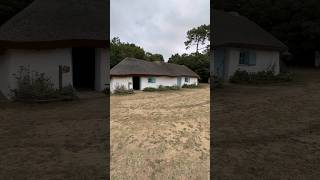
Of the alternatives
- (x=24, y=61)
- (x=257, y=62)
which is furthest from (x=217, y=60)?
(x=257, y=62)

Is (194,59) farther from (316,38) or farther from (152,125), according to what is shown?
(316,38)

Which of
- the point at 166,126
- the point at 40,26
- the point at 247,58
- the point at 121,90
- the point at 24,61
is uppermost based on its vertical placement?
the point at 40,26

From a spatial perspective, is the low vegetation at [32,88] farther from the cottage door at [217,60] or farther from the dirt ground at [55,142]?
the cottage door at [217,60]

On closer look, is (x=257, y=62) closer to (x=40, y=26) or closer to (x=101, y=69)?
(x=40, y=26)

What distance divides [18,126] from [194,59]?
8.74m

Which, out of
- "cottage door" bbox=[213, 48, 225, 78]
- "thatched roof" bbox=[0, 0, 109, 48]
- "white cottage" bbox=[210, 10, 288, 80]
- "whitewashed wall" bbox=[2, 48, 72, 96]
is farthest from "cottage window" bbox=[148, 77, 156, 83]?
"white cottage" bbox=[210, 10, 288, 80]

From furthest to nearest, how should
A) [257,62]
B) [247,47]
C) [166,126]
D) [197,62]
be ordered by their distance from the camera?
1. [257,62]
2. [247,47]
3. [166,126]
4. [197,62]

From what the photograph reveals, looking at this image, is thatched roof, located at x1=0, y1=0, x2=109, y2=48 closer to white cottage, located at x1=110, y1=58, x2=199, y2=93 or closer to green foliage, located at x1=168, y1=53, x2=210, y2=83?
white cottage, located at x1=110, y1=58, x2=199, y2=93

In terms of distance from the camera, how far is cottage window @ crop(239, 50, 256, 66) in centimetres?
1772

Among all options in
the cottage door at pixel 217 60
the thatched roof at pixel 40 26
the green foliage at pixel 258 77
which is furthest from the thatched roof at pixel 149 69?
the green foliage at pixel 258 77

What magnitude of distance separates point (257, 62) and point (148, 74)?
1685cm

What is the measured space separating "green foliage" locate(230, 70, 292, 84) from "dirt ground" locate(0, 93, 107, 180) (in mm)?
8677

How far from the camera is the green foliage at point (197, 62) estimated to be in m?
2.56

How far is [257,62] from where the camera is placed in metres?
18.8
